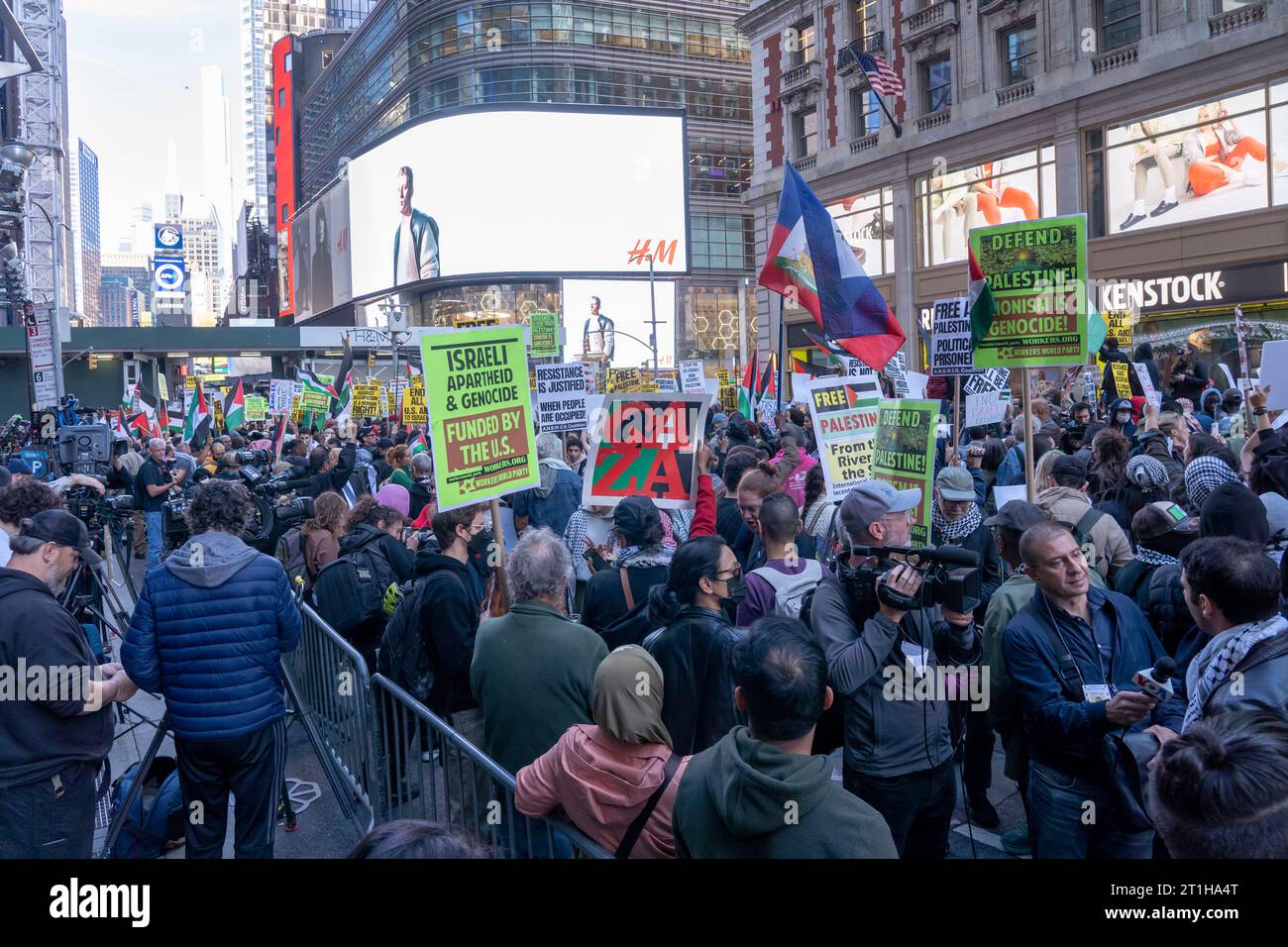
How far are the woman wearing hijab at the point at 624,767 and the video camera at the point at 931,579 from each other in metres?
0.97

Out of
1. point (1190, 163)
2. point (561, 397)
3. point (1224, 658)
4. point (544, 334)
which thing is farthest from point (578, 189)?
point (1224, 658)

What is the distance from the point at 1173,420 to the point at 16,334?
5775 centimetres

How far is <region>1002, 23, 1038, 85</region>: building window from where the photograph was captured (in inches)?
1173

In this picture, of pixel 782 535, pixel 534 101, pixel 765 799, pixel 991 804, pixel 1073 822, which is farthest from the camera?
pixel 534 101

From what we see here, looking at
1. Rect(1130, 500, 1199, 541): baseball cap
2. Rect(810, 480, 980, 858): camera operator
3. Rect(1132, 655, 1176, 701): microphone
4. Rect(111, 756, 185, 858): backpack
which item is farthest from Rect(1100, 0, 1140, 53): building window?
Rect(111, 756, 185, 858): backpack

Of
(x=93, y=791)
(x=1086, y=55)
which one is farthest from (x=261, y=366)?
(x=93, y=791)

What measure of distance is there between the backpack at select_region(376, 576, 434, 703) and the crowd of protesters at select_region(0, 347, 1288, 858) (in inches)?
0.7

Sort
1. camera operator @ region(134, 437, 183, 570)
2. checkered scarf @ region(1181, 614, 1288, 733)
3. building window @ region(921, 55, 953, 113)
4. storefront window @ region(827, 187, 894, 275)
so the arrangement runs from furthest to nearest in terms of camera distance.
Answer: storefront window @ region(827, 187, 894, 275), building window @ region(921, 55, 953, 113), camera operator @ region(134, 437, 183, 570), checkered scarf @ region(1181, 614, 1288, 733)

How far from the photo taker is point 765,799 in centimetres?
249

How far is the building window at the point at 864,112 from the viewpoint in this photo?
35.8m

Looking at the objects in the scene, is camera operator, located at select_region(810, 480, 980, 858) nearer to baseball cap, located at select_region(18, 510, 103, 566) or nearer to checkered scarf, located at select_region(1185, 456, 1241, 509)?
checkered scarf, located at select_region(1185, 456, 1241, 509)

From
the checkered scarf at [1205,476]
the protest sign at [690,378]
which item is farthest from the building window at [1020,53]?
the checkered scarf at [1205,476]

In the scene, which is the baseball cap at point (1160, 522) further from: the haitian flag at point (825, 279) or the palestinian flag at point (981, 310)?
the haitian flag at point (825, 279)
